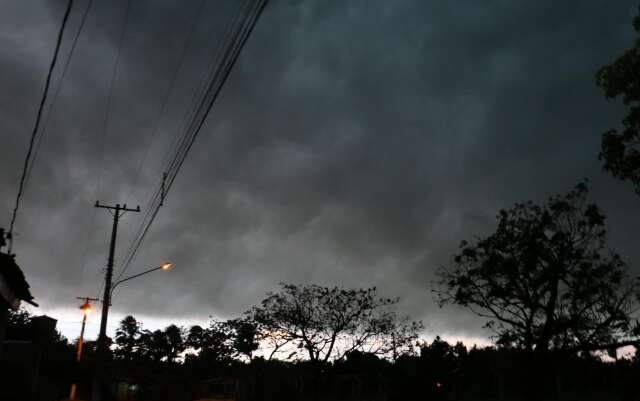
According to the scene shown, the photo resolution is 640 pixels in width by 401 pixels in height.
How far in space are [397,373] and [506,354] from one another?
12.6 m

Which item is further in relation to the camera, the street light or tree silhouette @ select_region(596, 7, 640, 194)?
the street light

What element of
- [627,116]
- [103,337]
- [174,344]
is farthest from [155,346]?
[627,116]

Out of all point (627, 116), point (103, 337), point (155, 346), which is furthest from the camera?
point (155, 346)

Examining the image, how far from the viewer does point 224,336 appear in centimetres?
7919

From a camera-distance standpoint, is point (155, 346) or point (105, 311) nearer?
point (105, 311)

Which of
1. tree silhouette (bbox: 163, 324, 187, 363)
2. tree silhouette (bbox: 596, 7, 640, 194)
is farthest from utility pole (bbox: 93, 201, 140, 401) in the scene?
tree silhouette (bbox: 163, 324, 187, 363)

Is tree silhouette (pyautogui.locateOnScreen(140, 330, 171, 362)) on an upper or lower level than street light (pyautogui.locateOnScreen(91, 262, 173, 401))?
upper

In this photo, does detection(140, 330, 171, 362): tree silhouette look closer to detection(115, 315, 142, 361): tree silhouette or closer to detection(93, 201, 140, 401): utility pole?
detection(115, 315, 142, 361): tree silhouette

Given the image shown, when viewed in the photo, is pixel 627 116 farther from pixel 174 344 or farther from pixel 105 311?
pixel 174 344

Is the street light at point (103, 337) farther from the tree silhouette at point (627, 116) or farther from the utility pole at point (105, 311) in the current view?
the tree silhouette at point (627, 116)

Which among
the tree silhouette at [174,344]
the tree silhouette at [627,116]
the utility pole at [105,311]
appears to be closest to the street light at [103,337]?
the utility pole at [105,311]

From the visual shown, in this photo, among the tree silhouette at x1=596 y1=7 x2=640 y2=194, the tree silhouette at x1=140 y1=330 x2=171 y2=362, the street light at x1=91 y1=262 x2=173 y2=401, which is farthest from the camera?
the tree silhouette at x1=140 y1=330 x2=171 y2=362

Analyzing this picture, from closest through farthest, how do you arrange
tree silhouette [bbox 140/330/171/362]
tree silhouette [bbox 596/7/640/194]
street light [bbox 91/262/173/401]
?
tree silhouette [bbox 596/7/640/194]
street light [bbox 91/262/173/401]
tree silhouette [bbox 140/330/171/362]

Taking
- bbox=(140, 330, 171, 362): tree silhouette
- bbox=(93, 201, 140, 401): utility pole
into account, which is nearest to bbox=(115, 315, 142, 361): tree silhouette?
bbox=(140, 330, 171, 362): tree silhouette
